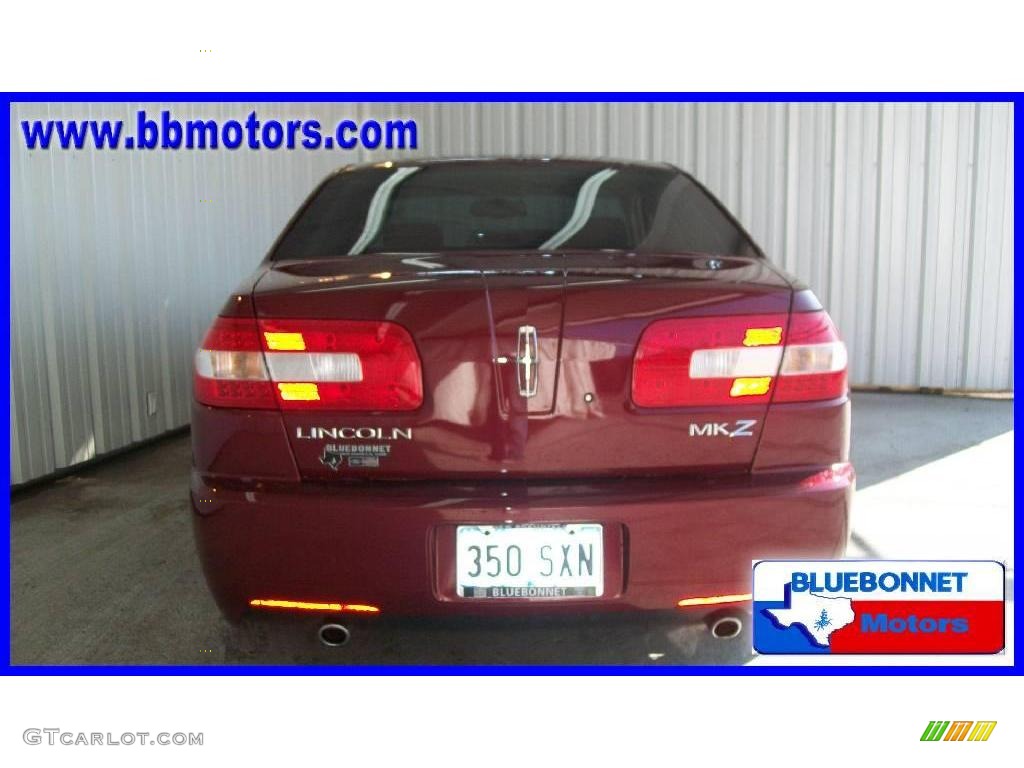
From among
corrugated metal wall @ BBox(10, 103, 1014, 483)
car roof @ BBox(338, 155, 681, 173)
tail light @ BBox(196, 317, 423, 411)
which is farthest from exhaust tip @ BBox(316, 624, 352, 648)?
corrugated metal wall @ BBox(10, 103, 1014, 483)

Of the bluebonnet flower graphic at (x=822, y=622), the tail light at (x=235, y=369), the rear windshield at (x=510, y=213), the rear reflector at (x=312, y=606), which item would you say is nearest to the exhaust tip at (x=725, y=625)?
the bluebonnet flower graphic at (x=822, y=622)

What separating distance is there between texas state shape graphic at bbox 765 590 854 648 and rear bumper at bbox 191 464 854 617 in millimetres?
115

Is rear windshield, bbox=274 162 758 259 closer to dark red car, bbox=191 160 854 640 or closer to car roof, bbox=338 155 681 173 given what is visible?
car roof, bbox=338 155 681 173

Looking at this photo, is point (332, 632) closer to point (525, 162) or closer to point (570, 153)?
point (525, 162)

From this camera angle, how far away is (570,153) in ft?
18.5

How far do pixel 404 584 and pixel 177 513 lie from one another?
2236mm

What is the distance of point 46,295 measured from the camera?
3951 millimetres

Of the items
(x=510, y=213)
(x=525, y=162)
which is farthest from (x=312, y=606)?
(x=525, y=162)

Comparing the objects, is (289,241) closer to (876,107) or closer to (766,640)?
(766,640)

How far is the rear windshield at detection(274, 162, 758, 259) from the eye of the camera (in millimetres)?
2301

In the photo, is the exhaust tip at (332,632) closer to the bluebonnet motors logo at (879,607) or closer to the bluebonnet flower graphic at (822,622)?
the bluebonnet motors logo at (879,607)

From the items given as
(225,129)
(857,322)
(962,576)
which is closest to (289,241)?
(225,129)

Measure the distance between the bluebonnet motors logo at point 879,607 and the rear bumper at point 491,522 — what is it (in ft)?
0.28

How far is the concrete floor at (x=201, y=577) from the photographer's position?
234 centimetres
